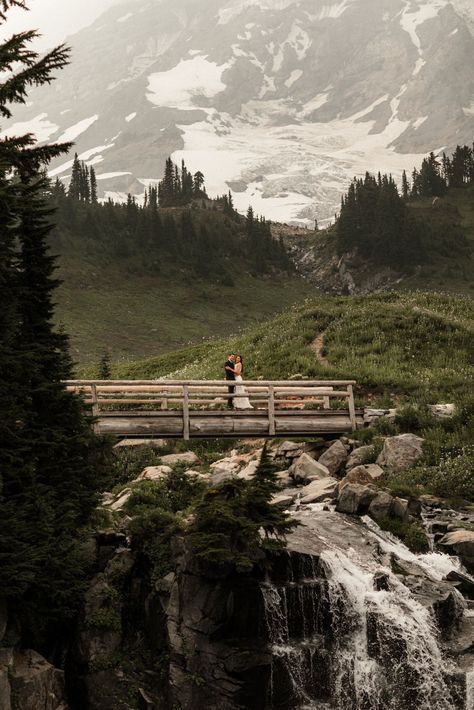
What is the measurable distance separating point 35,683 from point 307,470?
11.1 m

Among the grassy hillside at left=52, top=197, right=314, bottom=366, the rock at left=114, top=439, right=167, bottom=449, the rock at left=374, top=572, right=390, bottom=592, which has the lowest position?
the rock at left=374, top=572, right=390, bottom=592

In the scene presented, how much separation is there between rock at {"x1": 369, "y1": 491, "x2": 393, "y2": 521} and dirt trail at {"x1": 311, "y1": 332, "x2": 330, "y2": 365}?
49.1ft

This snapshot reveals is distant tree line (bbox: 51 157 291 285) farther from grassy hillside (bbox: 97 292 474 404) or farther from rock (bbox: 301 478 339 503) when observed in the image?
rock (bbox: 301 478 339 503)

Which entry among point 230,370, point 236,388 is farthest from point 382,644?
point 230,370

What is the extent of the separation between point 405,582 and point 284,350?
2048cm

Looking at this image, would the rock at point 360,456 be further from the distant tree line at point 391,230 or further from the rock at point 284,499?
the distant tree line at point 391,230

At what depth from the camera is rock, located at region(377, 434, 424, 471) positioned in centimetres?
2244

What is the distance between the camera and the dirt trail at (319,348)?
3443cm

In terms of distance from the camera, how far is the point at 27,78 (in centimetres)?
1497

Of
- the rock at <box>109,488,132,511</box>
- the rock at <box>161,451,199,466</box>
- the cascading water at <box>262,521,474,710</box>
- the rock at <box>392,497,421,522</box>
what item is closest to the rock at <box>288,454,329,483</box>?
the rock at <box>392,497,421,522</box>

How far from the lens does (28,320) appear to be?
54.9 feet

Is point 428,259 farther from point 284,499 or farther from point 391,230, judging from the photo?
point 284,499

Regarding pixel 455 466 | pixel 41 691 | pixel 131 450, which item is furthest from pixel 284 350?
pixel 41 691

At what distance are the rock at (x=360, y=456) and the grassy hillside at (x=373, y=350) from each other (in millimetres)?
4836
